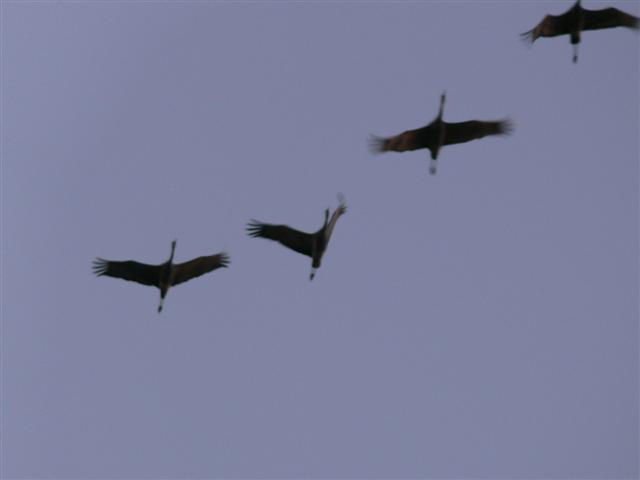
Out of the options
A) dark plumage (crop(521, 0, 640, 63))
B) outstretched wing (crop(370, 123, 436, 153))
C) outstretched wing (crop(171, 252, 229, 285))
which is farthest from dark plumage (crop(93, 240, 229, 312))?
dark plumage (crop(521, 0, 640, 63))

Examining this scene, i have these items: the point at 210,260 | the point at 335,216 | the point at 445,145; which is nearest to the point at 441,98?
the point at 445,145

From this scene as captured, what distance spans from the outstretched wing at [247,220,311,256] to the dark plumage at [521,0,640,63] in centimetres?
698

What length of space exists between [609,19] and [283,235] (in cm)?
933

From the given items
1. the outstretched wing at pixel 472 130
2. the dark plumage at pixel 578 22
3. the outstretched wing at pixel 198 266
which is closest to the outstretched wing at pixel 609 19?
the dark plumage at pixel 578 22

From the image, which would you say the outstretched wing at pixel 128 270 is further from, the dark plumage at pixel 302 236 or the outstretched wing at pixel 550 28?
the outstretched wing at pixel 550 28

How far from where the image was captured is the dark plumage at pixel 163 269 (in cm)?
3719

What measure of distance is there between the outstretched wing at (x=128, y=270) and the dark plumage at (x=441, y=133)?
6280mm

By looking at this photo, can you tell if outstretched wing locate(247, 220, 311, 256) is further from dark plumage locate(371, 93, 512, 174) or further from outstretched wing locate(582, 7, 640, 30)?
outstretched wing locate(582, 7, 640, 30)

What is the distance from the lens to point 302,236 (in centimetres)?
3575

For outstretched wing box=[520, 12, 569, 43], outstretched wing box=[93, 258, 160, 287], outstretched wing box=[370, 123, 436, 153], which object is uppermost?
outstretched wing box=[520, 12, 569, 43]

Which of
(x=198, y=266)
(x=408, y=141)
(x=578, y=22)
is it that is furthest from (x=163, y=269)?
(x=578, y=22)

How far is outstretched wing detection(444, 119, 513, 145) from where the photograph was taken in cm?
3647

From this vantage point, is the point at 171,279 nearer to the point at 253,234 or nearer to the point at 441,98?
the point at 253,234

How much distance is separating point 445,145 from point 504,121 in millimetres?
1628
